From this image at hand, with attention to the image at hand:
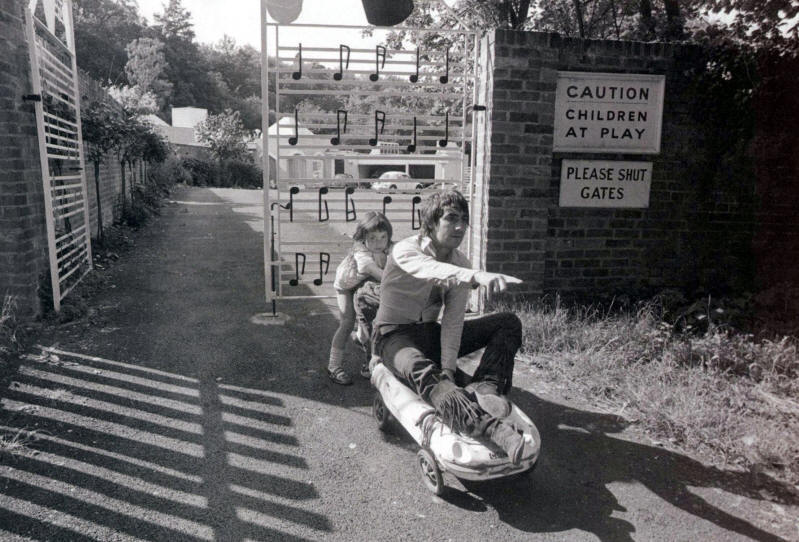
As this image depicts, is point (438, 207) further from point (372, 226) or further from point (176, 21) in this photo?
point (176, 21)

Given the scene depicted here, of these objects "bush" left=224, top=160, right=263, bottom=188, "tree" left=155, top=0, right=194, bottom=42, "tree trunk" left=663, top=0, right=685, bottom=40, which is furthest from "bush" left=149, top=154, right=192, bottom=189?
"tree" left=155, top=0, right=194, bottom=42

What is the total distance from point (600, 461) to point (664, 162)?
402cm

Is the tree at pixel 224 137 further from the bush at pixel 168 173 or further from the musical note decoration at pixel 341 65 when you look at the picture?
the musical note decoration at pixel 341 65

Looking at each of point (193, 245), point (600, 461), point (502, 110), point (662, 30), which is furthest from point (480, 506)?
point (193, 245)

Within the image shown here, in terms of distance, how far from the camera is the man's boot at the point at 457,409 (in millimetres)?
2992

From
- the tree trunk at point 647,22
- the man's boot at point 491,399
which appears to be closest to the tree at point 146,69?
the tree trunk at point 647,22

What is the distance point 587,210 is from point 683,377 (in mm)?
2410

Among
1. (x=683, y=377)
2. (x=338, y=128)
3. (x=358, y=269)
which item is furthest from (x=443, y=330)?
(x=338, y=128)

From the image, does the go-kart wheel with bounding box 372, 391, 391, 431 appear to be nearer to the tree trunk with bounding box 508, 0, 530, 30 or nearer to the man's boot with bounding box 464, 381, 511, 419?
the man's boot with bounding box 464, 381, 511, 419

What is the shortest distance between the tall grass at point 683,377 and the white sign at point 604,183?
3.81 feet

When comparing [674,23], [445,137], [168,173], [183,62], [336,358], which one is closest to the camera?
[336,358]

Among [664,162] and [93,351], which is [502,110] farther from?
[93,351]

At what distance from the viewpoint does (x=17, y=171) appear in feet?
17.8

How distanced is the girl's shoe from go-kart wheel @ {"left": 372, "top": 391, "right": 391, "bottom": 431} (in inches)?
28.0
